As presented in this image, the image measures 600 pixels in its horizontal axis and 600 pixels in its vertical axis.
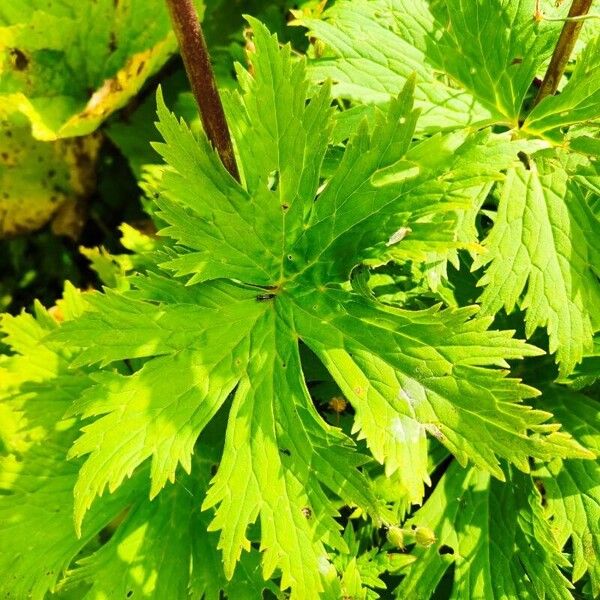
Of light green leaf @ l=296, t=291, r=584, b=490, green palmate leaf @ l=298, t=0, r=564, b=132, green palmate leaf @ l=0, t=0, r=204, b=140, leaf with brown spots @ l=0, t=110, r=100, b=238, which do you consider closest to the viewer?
light green leaf @ l=296, t=291, r=584, b=490

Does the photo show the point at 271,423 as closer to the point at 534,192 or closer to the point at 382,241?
the point at 382,241

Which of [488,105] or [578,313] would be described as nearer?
[578,313]

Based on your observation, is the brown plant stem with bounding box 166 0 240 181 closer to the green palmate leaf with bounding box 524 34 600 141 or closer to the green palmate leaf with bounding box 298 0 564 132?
the green palmate leaf with bounding box 298 0 564 132

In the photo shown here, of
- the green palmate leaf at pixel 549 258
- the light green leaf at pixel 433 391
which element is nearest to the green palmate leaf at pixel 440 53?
the green palmate leaf at pixel 549 258

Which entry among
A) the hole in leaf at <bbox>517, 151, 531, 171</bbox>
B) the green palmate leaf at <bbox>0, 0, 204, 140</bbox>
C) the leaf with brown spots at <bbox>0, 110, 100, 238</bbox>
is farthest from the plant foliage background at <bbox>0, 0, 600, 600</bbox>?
the leaf with brown spots at <bbox>0, 110, 100, 238</bbox>

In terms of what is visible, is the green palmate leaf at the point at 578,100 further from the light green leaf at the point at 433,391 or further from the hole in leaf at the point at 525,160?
the light green leaf at the point at 433,391

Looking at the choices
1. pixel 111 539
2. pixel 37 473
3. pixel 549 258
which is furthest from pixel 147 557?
pixel 549 258

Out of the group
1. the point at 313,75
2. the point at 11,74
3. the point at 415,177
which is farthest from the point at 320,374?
the point at 11,74
